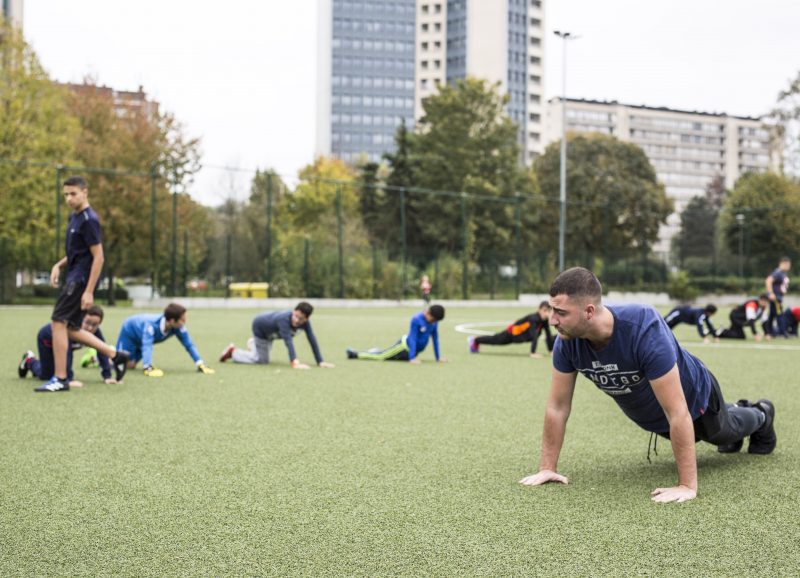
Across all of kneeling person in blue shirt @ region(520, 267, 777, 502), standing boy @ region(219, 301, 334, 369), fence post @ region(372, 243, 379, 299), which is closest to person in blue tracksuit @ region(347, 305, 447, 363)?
standing boy @ region(219, 301, 334, 369)

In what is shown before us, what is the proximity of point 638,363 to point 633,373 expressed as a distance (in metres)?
0.08

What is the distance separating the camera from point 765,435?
16.2ft

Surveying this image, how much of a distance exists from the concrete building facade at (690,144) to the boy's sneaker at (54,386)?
130 m

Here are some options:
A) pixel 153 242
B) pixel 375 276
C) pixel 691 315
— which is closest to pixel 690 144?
pixel 375 276

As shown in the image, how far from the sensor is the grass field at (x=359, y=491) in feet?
9.99

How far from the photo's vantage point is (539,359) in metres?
12.4

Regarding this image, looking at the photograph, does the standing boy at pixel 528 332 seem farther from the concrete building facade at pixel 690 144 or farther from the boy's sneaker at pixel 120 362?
the concrete building facade at pixel 690 144

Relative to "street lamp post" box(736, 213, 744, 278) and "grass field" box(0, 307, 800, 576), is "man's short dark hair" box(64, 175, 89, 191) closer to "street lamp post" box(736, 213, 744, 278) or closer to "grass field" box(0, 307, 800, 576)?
"grass field" box(0, 307, 800, 576)

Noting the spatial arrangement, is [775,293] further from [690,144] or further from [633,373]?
[690,144]

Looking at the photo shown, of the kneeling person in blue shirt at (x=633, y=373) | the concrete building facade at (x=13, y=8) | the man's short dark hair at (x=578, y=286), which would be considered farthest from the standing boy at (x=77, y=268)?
the concrete building facade at (x=13, y=8)

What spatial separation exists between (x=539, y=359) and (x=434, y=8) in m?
103

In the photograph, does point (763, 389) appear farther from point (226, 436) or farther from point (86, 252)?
point (86, 252)

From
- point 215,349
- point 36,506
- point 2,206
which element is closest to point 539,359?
point 215,349

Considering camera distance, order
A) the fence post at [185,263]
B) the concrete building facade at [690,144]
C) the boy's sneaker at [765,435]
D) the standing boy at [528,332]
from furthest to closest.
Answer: the concrete building facade at [690,144]
the fence post at [185,263]
the standing boy at [528,332]
the boy's sneaker at [765,435]
